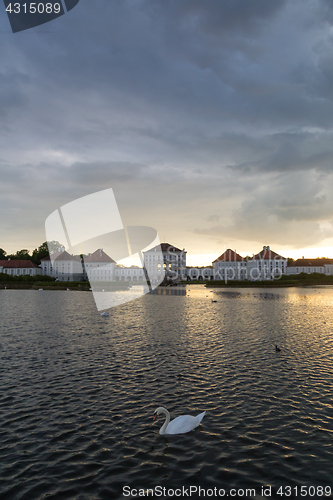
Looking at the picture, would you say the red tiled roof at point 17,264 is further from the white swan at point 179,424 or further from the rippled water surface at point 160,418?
the white swan at point 179,424

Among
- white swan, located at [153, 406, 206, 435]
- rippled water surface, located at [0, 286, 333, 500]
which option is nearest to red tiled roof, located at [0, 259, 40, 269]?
rippled water surface, located at [0, 286, 333, 500]

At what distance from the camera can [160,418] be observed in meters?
11.5

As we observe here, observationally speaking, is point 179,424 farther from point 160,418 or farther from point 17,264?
point 17,264

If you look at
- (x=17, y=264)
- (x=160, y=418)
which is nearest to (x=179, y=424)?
(x=160, y=418)

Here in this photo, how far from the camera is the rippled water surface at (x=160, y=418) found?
810 cm

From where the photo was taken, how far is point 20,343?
23.0m

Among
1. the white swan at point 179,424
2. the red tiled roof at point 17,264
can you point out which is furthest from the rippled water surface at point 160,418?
the red tiled roof at point 17,264

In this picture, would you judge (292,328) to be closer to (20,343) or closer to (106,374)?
(106,374)

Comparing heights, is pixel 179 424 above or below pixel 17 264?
below

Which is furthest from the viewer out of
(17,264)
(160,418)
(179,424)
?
(17,264)

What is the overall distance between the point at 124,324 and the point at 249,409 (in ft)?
72.1

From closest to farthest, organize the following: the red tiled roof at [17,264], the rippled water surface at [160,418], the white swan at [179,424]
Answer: the rippled water surface at [160,418] < the white swan at [179,424] < the red tiled roof at [17,264]

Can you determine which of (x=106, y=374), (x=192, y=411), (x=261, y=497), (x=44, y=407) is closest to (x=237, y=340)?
(x=106, y=374)

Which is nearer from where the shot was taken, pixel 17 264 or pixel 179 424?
pixel 179 424
